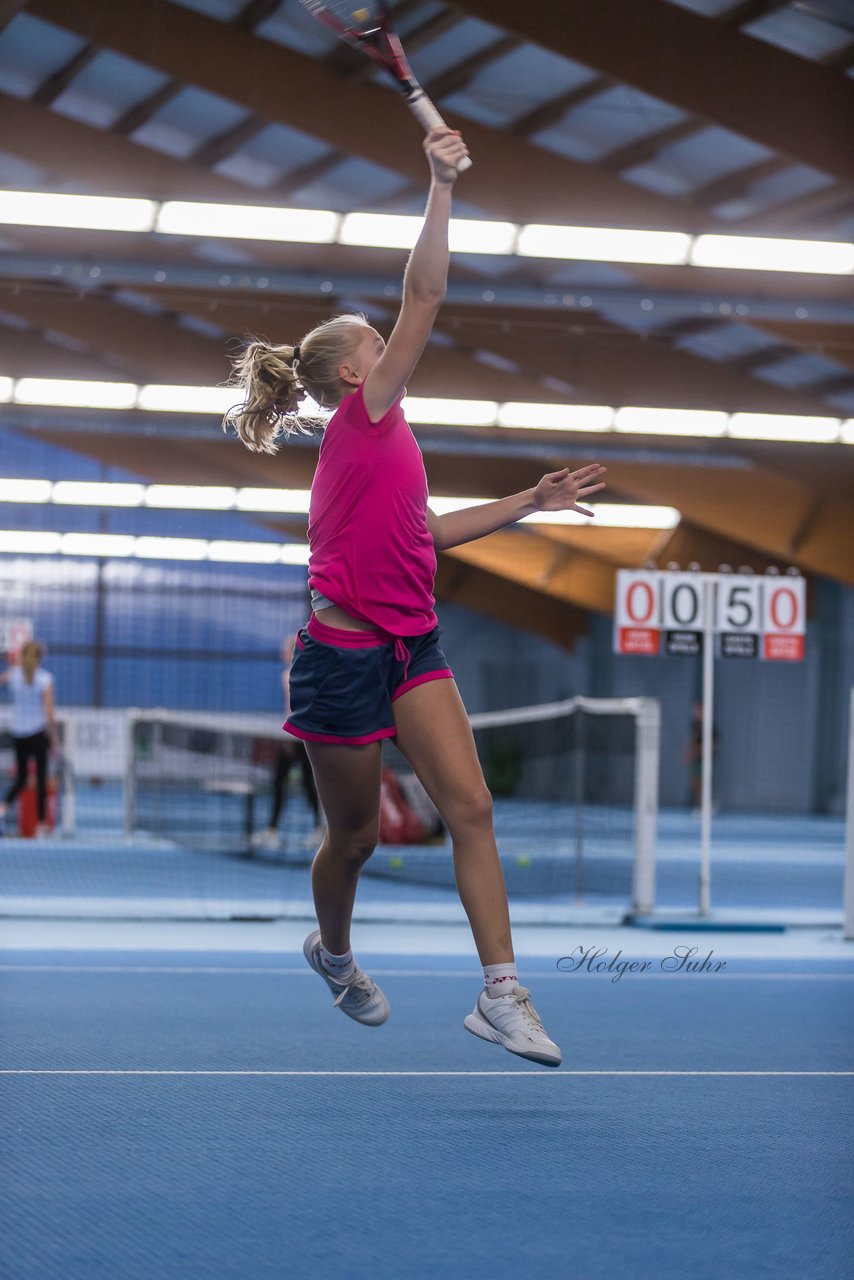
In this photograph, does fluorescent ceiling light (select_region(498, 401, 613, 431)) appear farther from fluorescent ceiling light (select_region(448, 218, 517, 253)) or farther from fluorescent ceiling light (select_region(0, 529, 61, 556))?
fluorescent ceiling light (select_region(0, 529, 61, 556))

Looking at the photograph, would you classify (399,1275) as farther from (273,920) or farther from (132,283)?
(132,283)

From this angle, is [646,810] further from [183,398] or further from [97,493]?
[97,493]

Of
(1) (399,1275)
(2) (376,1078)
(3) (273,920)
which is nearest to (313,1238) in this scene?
(1) (399,1275)

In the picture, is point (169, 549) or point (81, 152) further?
point (169, 549)

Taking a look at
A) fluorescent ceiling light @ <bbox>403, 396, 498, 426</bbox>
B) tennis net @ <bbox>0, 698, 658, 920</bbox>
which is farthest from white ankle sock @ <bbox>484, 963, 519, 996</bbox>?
fluorescent ceiling light @ <bbox>403, 396, 498, 426</bbox>

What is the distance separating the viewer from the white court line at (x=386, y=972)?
6227 mm

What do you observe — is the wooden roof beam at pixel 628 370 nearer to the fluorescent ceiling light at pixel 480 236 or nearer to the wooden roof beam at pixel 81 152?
the wooden roof beam at pixel 81 152

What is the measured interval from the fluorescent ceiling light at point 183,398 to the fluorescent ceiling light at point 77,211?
5646 mm

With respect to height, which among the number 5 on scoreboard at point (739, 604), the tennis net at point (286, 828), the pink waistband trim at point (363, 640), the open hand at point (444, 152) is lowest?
the tennis net at point (286, 828)

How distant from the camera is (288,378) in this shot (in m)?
3.46

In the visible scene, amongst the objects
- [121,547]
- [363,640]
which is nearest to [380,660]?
[363,640]

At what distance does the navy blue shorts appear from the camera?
3.18 m

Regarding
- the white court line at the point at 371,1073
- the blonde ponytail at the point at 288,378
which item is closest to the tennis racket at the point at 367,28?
the blonde ponytail at the point at 288,378

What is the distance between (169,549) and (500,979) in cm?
1930
